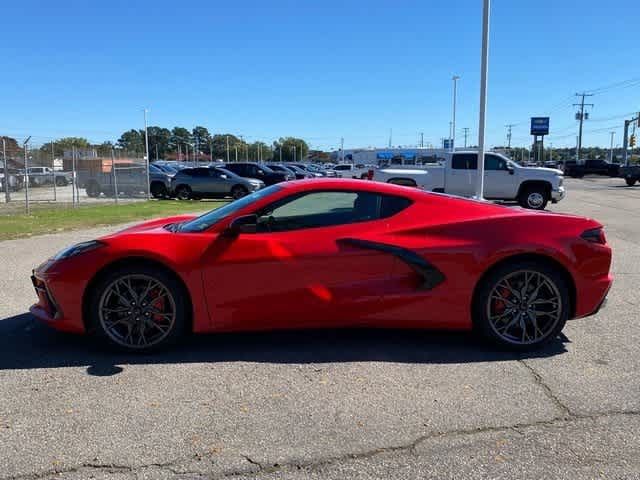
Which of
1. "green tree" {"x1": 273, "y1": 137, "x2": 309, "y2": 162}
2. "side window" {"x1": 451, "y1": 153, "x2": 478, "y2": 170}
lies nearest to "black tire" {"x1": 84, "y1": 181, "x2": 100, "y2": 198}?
"side window" {"x1": 451, "y1": 153, "x2": 478, "y2": 170}

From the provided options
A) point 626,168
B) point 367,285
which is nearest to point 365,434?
point 367,285

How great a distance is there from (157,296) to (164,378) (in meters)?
0.68

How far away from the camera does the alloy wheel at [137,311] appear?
424 centimetres

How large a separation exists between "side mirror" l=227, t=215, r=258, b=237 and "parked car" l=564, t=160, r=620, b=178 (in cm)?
6066

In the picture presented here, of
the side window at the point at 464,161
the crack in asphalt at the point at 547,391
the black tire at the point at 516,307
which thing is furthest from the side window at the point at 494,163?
the crack in asphalt at the point at 547,391

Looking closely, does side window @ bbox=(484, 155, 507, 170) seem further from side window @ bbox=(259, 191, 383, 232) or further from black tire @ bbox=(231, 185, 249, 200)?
side window @ bbox=(259, 191, 383, 232)

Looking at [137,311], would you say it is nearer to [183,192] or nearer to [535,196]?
[535,196]

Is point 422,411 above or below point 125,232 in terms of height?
below

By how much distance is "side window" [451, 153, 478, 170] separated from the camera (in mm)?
18641

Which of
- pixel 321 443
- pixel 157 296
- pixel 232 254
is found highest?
pixel 232 254

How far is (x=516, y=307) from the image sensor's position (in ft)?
14.6

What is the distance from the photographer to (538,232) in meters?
4.41

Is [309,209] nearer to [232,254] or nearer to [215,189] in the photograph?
[232,254]

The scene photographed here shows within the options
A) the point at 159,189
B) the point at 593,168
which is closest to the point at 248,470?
the point at 159,189
